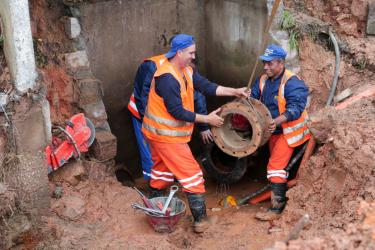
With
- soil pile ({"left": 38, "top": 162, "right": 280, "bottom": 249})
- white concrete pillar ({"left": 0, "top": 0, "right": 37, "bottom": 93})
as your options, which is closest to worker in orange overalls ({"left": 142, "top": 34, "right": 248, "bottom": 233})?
soil pile ({"left": 38, "top": 162, "right": 280, "bottom": 249})

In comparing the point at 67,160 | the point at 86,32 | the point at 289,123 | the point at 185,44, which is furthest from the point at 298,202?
the point at 86,32

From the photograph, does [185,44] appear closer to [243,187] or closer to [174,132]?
[174,132]

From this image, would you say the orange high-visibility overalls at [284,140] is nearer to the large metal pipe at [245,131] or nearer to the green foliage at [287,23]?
the large metal pipe at [245,131]

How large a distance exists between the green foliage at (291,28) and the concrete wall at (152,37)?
29 cm

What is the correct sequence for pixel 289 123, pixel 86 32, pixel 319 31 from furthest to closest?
1. pixel 319 31
2. pixel 86 32
3. pixel 289 123

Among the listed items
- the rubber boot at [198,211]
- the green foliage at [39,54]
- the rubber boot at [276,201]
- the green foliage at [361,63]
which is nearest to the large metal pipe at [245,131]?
the rubber boot at [276,201]

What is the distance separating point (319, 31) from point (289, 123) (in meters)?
2.12

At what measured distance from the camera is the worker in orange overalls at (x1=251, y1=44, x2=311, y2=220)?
5.91 m

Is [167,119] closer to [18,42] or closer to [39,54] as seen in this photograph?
[18,42]

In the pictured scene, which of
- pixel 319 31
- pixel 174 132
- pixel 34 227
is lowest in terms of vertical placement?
pixel 34 227

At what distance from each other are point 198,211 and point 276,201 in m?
0.93

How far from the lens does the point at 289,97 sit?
594 cm

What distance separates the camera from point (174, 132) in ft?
19.0

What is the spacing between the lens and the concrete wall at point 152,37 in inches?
290
